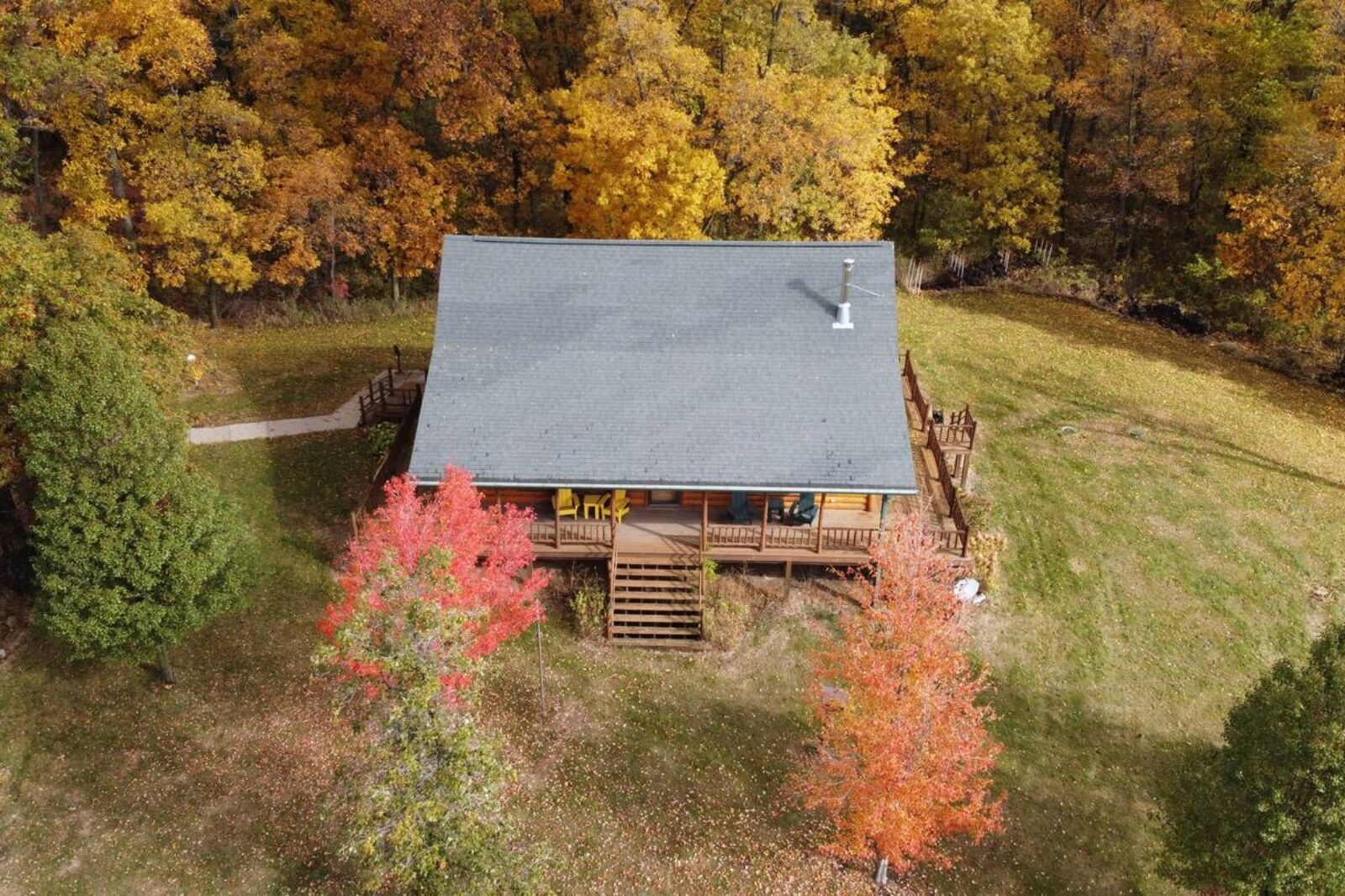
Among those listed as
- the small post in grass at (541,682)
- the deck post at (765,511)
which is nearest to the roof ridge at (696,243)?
the deck post at (765,511)

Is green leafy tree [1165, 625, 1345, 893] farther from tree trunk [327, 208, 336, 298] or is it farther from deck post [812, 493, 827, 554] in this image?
tree trunk [327, 208, 336, 298]

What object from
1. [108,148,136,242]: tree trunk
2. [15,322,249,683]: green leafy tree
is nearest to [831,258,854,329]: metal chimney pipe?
[15,322,249,683]: green leafy tree

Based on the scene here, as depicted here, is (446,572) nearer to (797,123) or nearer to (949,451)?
(949,451)

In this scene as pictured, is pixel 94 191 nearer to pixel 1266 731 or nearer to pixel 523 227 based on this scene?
pixel 523 227

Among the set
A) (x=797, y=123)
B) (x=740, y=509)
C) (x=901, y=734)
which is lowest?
(x=901, y=734)

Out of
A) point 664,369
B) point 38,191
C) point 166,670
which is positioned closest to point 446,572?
point 664,369

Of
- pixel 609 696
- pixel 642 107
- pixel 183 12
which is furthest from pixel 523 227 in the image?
pixel 609 696
